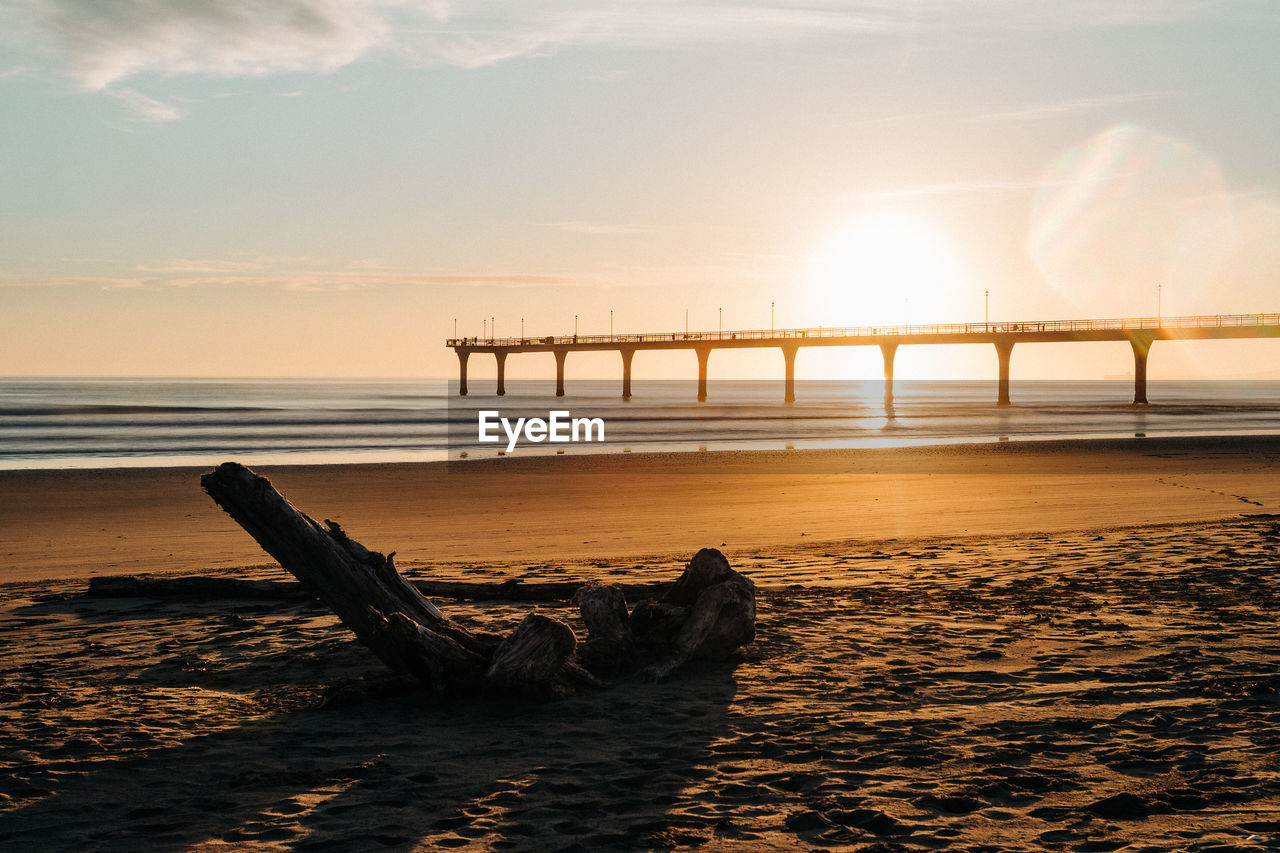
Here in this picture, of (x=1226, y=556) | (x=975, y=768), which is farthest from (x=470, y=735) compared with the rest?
(x=1226, y=556)

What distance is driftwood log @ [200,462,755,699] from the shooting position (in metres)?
6.30

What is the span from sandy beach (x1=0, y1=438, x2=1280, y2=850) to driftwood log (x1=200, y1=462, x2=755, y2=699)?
0.22 meters

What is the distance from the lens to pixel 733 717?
20.2ft

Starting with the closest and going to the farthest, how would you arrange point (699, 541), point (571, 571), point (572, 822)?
point (572, 822)
point (571, 571)
point (699, 541)

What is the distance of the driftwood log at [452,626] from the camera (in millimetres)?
6297

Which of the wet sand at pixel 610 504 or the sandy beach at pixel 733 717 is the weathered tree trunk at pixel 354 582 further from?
the wet sand at pixel 610 504

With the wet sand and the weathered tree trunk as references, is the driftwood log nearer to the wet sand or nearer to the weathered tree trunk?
the weathered tree trunk

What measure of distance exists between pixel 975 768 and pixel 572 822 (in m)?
2.12

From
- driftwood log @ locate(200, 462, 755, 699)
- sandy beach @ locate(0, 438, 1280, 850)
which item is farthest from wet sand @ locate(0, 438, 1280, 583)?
driftwood log @ locate(200, 462, 755, 699)

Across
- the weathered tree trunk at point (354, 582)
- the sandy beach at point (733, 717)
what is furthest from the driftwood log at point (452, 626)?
the sandy beach at point (733, 717)

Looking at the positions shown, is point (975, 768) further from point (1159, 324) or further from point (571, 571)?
point (1159, 324)

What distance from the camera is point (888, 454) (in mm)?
33406

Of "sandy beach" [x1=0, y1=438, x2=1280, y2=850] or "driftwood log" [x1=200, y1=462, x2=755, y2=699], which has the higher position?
"driftwood log" [x1=200, y1=462, x2=755, y2=699]

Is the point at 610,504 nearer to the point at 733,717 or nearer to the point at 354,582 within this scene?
the point at 354,582
